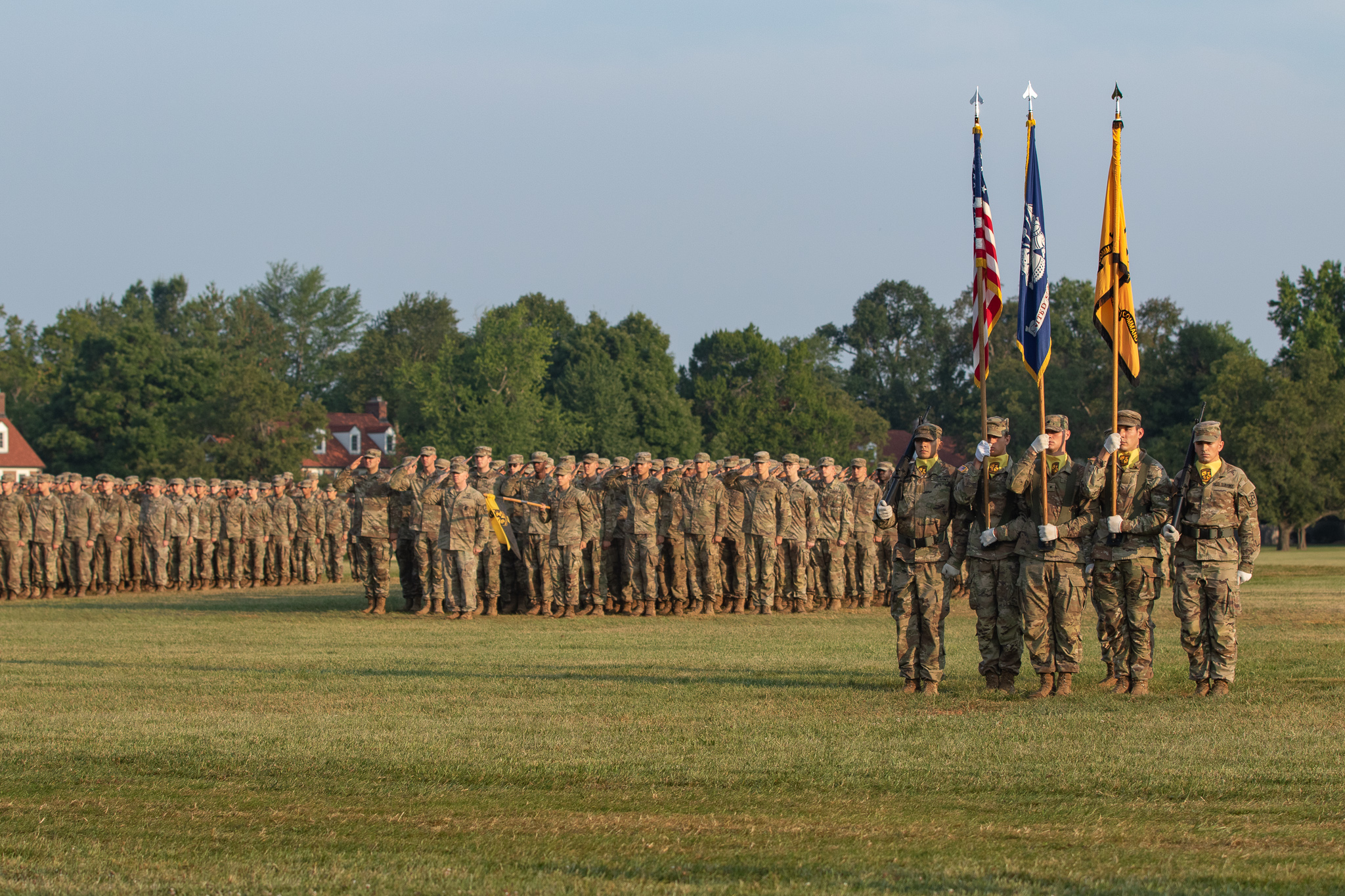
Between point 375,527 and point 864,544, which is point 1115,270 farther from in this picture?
point 375,527

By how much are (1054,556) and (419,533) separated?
38.2 ft

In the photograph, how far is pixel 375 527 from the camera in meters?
21.4

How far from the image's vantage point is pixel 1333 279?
217 feet

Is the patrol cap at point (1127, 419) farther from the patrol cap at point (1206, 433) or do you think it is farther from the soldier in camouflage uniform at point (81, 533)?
the soldier in camouflage uniform at point (81, 533)

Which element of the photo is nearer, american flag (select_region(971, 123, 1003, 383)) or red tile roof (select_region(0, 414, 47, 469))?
american flag (select_region(971, 123, 1003, 383))

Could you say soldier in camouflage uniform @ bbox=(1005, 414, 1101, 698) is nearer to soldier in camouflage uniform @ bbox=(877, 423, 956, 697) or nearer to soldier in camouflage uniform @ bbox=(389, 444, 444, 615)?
soldier in camouflage uniform @ bbox=(877, 423, 956, 697)

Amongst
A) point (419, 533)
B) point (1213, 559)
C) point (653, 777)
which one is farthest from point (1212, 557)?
point (419, 533)

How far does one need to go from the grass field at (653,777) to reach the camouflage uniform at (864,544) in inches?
300

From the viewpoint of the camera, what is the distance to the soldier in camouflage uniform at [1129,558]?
11188 mm

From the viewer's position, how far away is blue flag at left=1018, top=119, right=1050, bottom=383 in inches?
482

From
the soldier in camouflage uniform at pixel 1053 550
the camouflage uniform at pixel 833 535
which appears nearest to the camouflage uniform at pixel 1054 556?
the soldier in camouflage uniform at pixel 1053 550

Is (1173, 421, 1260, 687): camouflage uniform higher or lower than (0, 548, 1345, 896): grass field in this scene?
higher

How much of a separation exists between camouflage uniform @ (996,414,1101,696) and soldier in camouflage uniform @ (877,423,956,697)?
52cm

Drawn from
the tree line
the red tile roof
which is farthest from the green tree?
the red tile roof
